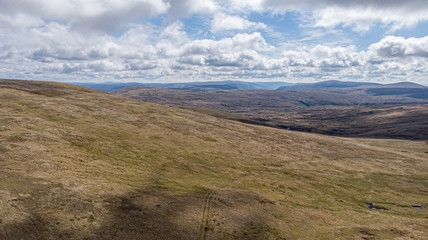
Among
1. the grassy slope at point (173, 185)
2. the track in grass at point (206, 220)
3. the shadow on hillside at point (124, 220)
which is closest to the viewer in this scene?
the shadow on hillside at point (124, 220)

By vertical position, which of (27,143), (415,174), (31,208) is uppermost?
(27,143)

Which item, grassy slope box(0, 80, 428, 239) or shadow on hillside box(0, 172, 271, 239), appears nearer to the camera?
shadow on hillside box(0, 172, 271, 239)

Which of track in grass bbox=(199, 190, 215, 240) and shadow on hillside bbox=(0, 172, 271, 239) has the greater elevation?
shadow on hillside bbox=(0, 172, 271, 239)

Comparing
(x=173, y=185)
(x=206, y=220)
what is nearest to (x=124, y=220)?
(x=206, y=220)

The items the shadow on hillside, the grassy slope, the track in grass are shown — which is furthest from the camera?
the track in grass

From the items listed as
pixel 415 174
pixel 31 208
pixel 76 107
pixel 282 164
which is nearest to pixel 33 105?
pixel 76 107

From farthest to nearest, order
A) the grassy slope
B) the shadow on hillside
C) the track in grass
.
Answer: the track in grass → the grassy slope → the shadow on hillside

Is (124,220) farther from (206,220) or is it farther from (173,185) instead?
(173,185)

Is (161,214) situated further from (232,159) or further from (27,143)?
(232,159)
